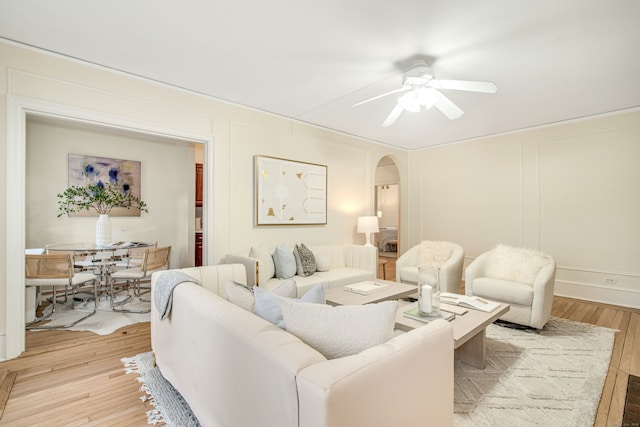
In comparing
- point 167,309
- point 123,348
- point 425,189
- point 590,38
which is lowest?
point 123,348

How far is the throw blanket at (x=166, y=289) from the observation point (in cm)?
197

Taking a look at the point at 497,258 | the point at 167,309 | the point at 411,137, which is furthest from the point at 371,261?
the point at 167,309

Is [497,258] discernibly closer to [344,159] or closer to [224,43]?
[344,159]

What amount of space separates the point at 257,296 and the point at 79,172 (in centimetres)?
469

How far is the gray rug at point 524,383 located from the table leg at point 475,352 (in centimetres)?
4

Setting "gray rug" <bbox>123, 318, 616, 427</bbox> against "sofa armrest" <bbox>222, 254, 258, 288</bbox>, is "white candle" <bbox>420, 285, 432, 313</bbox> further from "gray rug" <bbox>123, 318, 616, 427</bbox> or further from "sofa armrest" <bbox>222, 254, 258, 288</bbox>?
"sofa armrest" <bbox>222, 254, 258, 288</bbox>

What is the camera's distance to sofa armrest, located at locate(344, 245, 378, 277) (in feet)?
14.4

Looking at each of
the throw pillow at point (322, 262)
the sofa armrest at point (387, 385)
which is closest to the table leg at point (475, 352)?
the sofa armrest at point (387, 385)

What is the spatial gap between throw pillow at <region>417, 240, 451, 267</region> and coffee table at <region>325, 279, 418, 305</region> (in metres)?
1.08

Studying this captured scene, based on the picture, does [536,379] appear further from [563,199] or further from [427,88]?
[563,199]

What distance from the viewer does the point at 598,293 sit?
14.0 ft

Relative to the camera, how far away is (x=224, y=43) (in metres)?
2.50

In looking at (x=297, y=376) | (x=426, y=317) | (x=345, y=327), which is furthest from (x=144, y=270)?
(x=297, y=376)

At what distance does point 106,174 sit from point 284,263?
3.44m
